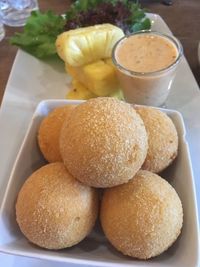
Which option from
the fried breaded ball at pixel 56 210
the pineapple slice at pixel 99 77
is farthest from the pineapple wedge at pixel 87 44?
the fried breaded ball at pixel 56 210

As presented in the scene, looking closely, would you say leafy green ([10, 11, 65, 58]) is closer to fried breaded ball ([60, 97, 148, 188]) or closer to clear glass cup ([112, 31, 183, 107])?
clear glass cup ([112, 31, 183, 107])

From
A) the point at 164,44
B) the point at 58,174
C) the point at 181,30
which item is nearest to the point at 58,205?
the point at 58,174

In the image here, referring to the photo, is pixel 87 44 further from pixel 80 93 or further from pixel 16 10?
pixel 16 10

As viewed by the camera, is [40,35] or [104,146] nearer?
[104,146]

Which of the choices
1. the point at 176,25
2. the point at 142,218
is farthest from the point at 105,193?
the point at 176,25

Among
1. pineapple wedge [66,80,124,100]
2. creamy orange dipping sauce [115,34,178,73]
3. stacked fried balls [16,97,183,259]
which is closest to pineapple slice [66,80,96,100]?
pineapple wedge [66,80,124,100]

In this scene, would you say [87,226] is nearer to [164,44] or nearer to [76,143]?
[76,143]

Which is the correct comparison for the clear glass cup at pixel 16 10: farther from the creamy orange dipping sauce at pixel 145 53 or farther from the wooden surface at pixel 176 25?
the creamy orange dipping sauce at pixel 145 53

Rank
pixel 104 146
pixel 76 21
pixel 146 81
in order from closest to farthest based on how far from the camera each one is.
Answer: pixel 104 146
pixel 146 81
pixel 76 21
